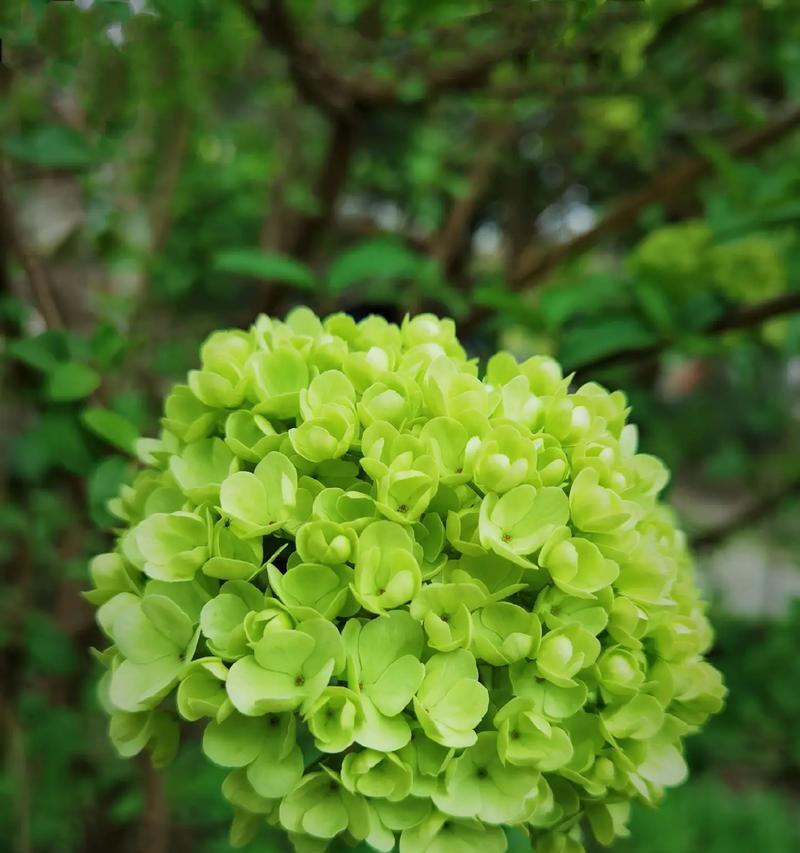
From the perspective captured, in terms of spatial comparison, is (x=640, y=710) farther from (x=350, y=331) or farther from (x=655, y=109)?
(x=655, y=109)

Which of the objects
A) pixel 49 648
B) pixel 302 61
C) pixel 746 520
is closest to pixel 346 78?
pixel 302 61

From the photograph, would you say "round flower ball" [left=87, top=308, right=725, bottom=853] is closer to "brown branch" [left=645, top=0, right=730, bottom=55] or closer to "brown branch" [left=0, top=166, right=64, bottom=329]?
"brown branch" [left=0, top=166, right=64, bottom=329]

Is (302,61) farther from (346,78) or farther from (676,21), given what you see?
(676,21)

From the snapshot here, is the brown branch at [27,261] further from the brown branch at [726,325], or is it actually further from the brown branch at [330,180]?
the brown branch at [726,325]

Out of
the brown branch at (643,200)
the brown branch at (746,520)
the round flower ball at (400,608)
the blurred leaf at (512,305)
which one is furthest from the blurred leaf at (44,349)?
the brown branch at (746,520)

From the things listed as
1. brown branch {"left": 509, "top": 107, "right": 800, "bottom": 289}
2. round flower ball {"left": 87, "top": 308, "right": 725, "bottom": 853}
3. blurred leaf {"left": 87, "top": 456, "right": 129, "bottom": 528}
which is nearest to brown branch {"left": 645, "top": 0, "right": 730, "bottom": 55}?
brown branch {"left": 509, "top": 107, "right": 800, "bottom": 289}

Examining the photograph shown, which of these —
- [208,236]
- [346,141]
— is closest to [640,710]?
[346,141]
